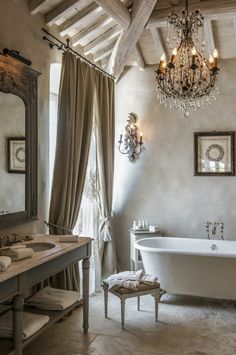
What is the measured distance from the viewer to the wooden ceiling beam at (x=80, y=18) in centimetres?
412

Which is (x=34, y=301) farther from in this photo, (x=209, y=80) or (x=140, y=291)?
(x=209, y=80)

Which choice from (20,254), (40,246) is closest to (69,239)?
(40,246)

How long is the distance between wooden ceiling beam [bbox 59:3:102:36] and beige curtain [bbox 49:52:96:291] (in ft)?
1.09

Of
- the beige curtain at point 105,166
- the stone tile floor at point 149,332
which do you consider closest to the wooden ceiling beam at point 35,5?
the beige curtain at point 105,166

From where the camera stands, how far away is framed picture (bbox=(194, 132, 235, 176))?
17.5 feet

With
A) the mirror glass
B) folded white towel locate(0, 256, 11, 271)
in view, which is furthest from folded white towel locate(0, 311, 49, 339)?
the mirror glass

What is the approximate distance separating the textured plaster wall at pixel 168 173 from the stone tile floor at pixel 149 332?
4.29 ft

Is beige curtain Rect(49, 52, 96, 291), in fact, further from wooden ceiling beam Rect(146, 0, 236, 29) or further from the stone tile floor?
wooden ceiling beam Rect(146, 0, 236, 29)

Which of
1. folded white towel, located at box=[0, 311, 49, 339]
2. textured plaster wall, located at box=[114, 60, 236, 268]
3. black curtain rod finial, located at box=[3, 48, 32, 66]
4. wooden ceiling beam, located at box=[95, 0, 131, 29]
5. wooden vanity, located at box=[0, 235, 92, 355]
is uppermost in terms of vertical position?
wooden ceiling beam, located at box=[95, 0, 131, 29]

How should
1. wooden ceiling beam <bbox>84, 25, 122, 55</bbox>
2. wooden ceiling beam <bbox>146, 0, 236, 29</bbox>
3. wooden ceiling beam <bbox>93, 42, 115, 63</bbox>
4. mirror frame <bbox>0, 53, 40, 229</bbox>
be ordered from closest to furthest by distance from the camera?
mirror frame <bbox>0, 53, 40, 229</bbox>
wooden ceiling beam <bbox>146, 0, 236, 29</bbox>
wooden ceiling beam <bbox>84, 25, 122, 55</bbox>
wooden ceiling beam <bbox>93, 42, 115, 63</bbox>

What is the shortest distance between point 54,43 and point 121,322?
9.56ft

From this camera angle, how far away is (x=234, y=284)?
4.22m

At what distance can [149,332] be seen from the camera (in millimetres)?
3686

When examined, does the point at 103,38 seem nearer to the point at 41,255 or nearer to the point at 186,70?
the point at 186,70
